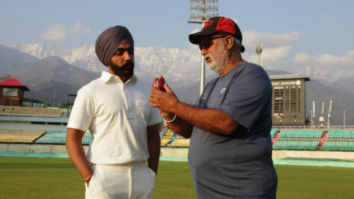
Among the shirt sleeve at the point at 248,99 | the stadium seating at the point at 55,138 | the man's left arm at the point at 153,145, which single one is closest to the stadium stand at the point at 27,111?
the stadium seating at the point at 55,138

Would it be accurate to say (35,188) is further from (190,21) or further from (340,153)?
(190,21)

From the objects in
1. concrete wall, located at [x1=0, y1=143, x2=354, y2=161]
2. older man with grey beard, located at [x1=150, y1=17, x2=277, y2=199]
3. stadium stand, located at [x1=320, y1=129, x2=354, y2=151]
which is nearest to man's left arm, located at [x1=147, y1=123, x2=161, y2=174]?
older man with grey beard, located at [x1=150, y1=17, x2=277, y2=199]

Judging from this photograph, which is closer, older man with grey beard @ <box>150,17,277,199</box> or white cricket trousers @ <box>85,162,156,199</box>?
older man with grey beard @ <box>150,17,277,199</box>

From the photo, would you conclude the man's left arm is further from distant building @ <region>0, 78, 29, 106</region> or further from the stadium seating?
distant building @ <region>0, 78, 29, 106</region>

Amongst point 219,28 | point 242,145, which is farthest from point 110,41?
point 242,145

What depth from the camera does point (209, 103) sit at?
9.53 ft

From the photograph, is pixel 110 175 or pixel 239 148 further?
pixel 110 175

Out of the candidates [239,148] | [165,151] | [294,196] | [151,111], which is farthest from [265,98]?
[165,151]

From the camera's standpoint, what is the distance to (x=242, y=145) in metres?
2.64

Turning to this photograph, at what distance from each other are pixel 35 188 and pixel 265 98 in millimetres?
10115

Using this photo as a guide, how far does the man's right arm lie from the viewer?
9.63 feet

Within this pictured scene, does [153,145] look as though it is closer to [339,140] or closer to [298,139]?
[339,140]

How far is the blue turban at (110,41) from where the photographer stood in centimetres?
312

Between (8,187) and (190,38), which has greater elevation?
(190,38)
